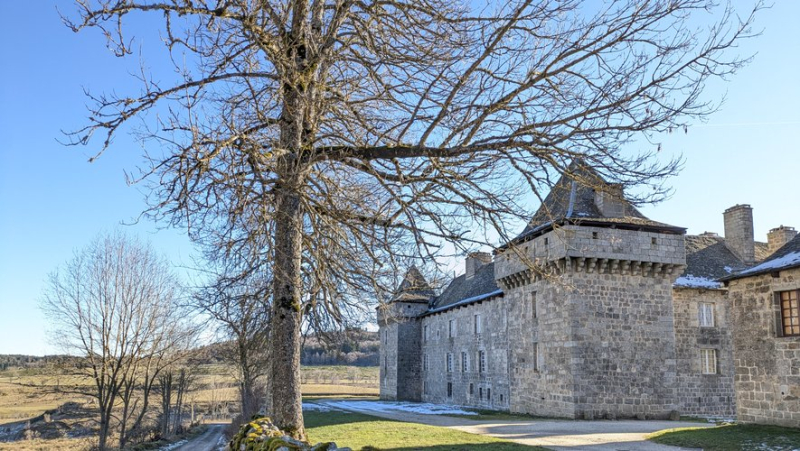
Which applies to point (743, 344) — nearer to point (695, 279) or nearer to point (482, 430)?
point (482, 430)

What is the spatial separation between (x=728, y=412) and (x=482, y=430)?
13681 millimetres

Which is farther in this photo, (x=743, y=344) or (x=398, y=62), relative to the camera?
(x=743, y=344)

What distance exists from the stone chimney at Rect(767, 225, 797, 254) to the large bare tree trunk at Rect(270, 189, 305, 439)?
25859 millimetres

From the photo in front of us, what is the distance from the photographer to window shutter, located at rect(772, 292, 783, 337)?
14562 millimetres

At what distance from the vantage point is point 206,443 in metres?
30.1

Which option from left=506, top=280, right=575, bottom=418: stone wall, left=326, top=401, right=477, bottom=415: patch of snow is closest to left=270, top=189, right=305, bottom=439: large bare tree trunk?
left=506, top=280, right=575, bottom=418: stone wall

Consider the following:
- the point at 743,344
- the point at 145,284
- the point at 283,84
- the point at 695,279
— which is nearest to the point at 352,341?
the point at 283,84

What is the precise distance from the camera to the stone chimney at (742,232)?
27.2 meters

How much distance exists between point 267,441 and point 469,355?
27.5 m

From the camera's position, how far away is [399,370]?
4238cm

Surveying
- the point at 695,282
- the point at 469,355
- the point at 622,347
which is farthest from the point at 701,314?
the point at 469,355

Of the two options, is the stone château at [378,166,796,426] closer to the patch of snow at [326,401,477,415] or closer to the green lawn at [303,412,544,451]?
the patch of snow at [326,401,477,415]

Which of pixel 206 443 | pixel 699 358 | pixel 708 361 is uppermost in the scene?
pixel 699 358

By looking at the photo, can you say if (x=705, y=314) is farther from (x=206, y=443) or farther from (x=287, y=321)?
(x=206, y=443)
